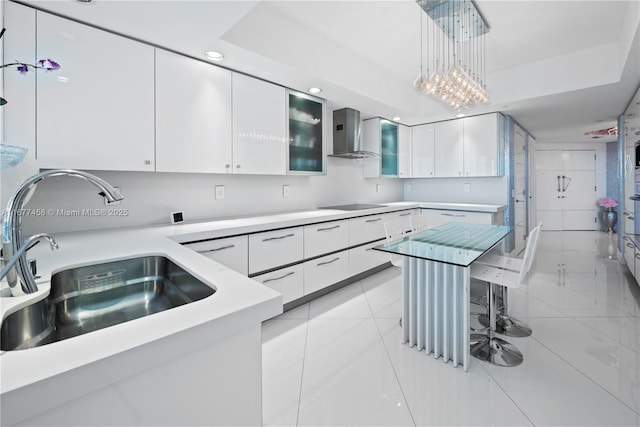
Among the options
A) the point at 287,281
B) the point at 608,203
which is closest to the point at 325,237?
the point at 287,281

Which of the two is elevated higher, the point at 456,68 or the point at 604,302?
the point at 456,68

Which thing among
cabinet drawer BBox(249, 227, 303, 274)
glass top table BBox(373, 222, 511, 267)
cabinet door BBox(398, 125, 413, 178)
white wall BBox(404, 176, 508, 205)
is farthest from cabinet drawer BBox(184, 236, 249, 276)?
white wall BBox(404, 176, 508, 205)

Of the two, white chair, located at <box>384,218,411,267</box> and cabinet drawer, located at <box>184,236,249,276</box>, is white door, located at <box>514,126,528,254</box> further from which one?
cabinet drawer, located at <box>184,236,249,276</box>

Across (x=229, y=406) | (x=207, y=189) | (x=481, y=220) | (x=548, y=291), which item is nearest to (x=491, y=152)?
(x=481, y=220)

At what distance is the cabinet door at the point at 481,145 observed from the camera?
13.6 feet

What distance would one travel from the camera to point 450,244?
7.50 ft

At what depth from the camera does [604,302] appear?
2.88 metres

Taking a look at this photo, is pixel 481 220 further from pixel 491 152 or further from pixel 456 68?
pixel 456 68

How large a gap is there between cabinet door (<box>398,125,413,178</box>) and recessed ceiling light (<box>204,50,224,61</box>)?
126 inches

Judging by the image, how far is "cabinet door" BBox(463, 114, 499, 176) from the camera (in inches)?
163

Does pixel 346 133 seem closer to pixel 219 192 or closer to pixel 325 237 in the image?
pixel 325 237

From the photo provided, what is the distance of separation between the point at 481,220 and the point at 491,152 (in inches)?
39.6

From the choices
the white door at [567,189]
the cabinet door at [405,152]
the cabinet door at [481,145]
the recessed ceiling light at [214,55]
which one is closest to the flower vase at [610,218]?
the white door at [567,189]

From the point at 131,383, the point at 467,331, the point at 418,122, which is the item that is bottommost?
the point at 467,331
